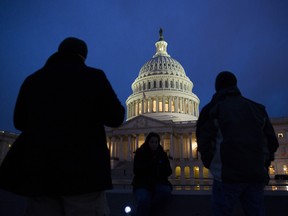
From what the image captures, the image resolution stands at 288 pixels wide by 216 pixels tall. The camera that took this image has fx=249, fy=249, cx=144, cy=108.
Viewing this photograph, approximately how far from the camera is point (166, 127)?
63.2 m

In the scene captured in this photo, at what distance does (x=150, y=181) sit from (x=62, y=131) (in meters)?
3.80

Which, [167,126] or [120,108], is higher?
[167,126]

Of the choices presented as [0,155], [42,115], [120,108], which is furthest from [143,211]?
[0,155]

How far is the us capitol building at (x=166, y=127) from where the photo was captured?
196 ft

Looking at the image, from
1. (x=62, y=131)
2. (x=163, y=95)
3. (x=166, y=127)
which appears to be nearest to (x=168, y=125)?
(x=166, y=127)

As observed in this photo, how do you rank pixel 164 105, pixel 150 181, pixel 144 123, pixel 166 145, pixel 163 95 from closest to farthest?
pixel 150 181 → pixel 144 123 → pixel 166 145 → pixel 164 105 → pixel 163 95

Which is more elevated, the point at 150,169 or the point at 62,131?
the point at 62,131

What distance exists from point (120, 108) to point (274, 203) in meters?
5.00

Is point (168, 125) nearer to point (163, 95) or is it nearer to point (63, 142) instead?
point (163, 95)

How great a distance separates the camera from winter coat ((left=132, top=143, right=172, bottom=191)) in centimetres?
623

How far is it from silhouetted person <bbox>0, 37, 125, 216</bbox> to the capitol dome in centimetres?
7030

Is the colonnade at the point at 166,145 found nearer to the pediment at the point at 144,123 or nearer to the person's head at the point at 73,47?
the pediment at the point at 144,123

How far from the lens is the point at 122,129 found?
218 ft

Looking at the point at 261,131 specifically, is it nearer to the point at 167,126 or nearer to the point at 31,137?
the point at 31,137
